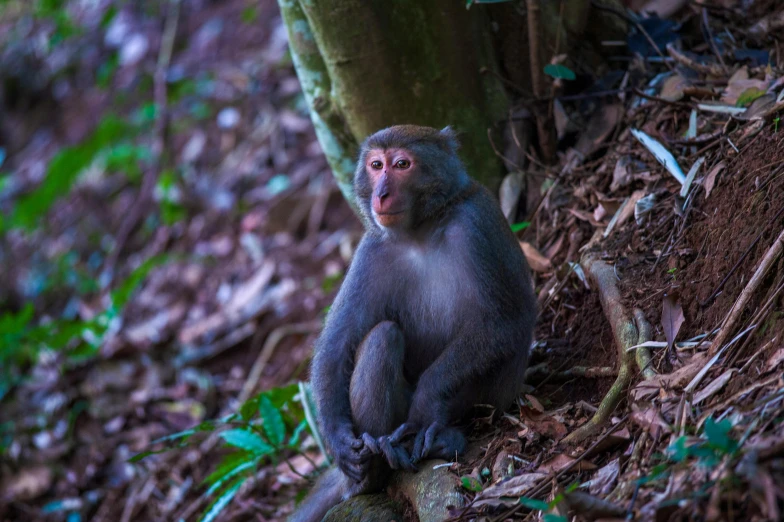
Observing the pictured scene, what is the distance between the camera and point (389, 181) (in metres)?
4.30

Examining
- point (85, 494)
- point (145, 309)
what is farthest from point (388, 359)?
point (145, 309)

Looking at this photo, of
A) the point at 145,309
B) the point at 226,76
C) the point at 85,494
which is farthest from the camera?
the point at 226,76

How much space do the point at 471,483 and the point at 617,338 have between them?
1.07 m

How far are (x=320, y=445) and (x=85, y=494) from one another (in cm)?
291

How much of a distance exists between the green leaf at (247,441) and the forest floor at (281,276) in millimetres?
538

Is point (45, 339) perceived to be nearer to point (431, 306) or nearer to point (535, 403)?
point (431, 306)

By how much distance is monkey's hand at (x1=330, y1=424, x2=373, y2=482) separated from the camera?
13.1ft

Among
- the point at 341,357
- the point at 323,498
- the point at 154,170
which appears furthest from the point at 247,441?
the point at 154,170

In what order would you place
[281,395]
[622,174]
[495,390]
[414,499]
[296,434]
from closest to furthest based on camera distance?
1. [414,499]
2. [495,390]
3. [622,174]
4. [296,434]
5. [281,395]

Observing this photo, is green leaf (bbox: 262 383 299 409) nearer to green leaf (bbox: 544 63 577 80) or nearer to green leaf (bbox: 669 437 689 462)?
green leaf (bbox: 544 63 577 80)

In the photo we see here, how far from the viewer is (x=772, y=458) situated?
7.91 feet

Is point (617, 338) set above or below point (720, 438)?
below

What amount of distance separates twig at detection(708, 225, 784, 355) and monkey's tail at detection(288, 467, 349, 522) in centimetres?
203

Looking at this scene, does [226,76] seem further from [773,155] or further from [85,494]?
[773,155]
